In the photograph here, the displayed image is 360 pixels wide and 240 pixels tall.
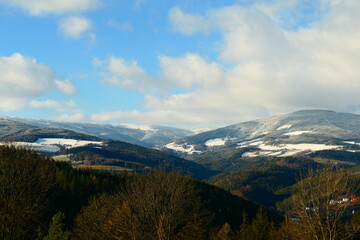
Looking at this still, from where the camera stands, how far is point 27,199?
174 ft

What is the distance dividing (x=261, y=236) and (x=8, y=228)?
75.1 metres

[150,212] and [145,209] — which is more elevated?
[145,209]

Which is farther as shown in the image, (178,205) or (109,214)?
(109,214)

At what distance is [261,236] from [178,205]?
159ft

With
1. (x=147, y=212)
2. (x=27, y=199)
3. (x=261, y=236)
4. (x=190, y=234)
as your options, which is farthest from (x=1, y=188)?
(x=261, y=236)

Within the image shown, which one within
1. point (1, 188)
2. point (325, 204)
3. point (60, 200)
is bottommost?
point (60, 200)

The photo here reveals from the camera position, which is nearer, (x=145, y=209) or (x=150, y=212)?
(x=145, y=209)

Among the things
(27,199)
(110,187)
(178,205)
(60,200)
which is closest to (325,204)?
(178,205)

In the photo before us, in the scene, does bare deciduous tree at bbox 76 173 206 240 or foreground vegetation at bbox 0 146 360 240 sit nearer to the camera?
foreground vegetation at bbox 0 146 360 240

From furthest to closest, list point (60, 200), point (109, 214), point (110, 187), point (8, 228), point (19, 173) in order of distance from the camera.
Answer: point (110, 187) < point (60, 200) < point (109, 214) < point (19, 173) < point (8, 228)

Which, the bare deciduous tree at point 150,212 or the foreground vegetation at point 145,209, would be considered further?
the bare deciduous tree at point 150,212

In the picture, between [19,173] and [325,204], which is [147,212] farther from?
[325,204]

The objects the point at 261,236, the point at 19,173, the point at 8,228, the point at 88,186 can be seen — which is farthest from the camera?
the point at 88,186

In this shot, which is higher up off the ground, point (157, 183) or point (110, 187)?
point (157, 183)
